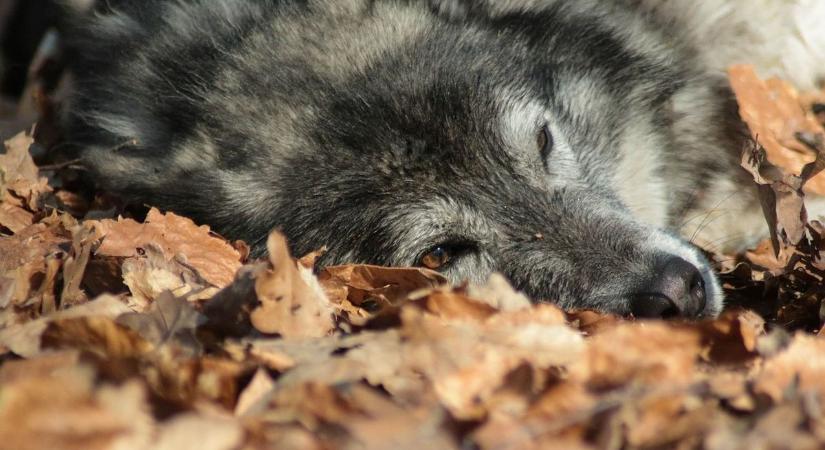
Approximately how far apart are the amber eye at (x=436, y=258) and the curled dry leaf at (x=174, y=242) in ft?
1.85

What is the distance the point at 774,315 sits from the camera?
2.74m

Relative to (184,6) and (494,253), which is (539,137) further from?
(184,6)

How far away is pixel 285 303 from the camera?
2154 mm

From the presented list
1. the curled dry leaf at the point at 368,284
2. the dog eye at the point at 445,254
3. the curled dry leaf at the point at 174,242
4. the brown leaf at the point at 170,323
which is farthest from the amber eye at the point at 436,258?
the brown leaf at the point at 170,323

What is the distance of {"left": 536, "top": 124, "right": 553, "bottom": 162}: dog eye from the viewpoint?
2979 millimetres

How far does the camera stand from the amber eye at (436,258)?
9.30 ft

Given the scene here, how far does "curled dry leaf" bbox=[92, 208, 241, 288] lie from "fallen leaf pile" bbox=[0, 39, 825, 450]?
1.8 inches

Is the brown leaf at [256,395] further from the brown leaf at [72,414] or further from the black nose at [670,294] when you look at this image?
the black nose at [670,294]

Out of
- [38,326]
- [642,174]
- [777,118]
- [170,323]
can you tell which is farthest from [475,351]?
[777,118]

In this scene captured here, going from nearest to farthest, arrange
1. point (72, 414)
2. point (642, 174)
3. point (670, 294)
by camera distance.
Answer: point (72, 414), point (670, 294), point (642, 174)

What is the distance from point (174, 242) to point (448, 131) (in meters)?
0.91

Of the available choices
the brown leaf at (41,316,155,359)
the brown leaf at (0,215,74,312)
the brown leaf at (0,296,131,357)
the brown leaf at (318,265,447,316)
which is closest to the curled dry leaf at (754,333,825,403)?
the brown leaf at (318,265,447,316)

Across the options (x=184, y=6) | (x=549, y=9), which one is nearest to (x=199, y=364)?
→ (x=184, y=6)

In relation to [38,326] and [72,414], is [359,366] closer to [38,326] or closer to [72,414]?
[72,414]
